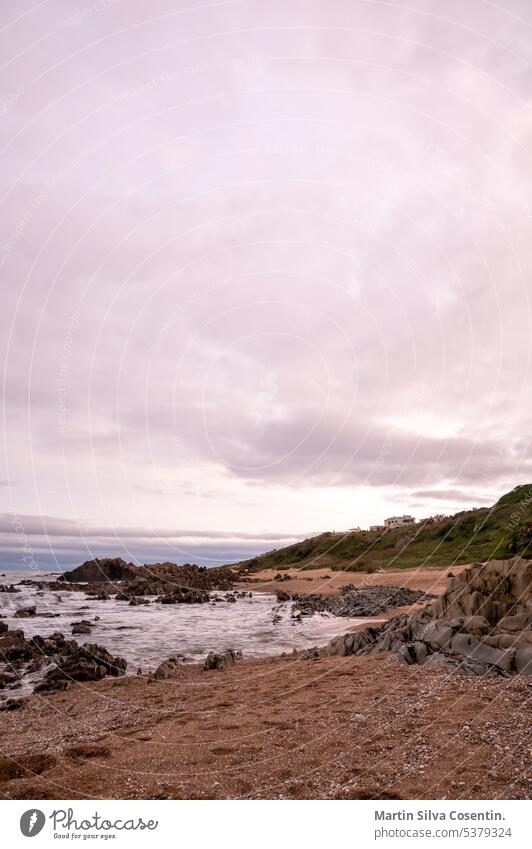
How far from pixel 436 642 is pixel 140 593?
53694 millimetres

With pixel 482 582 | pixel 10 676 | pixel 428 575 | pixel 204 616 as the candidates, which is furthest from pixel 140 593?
pixel 482 582

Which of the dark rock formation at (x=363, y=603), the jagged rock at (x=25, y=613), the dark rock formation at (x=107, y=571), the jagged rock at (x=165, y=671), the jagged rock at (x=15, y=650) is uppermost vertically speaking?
the jagged rock at (x=165, y=671)

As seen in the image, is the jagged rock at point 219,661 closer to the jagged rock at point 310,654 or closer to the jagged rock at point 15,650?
the jagged rock at point 310,654

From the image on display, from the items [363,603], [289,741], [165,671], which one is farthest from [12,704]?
[363,603]

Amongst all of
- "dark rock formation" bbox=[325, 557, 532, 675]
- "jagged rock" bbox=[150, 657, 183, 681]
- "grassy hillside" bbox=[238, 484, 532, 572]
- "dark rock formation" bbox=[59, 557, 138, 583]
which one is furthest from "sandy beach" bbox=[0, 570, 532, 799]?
"dark rock formation" bbox=[59, 557, 138, 583]

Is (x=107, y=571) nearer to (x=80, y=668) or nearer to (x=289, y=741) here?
(x=80, y=668)

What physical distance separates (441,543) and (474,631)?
7403 centimetres

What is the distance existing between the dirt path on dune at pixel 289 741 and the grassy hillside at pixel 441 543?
147 feet

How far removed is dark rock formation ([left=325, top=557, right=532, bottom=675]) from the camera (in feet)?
44.4

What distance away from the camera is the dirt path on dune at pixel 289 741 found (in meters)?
7.46

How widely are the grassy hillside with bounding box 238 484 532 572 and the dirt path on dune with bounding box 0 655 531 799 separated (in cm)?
4482

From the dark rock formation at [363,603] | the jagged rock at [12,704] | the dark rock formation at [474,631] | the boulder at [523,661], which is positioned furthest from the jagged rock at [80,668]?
the dark rock formation at [363,603]
